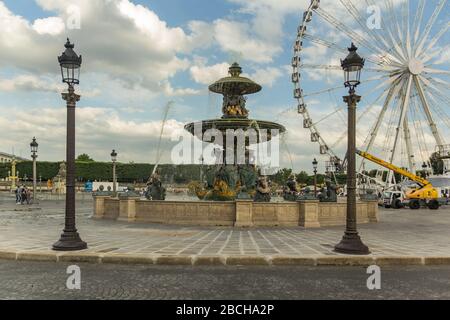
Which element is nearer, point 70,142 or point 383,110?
point 70,142

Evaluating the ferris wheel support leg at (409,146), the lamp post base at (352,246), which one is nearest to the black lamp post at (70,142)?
the lamp post base at (352,246)

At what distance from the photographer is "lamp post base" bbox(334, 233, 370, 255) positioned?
898 cm

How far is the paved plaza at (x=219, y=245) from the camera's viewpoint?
27.6 feet

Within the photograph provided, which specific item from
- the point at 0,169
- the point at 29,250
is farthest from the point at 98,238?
the point at 0,169

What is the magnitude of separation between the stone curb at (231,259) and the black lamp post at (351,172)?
1.74 feet

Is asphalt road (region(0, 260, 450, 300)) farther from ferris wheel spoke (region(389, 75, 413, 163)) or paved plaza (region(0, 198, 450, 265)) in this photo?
ferris wheel spoke (region(389, 75, 413, 163))

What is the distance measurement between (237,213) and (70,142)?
6.49 m

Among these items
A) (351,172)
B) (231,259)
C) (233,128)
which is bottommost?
(231,259)

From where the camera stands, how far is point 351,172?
31.3 ft

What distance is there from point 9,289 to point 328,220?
11699mm

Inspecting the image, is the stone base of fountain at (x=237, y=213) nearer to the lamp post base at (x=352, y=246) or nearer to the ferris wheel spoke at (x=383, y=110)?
the lamp post base at (x=352, y=246)

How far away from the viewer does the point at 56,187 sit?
56250 millimetres

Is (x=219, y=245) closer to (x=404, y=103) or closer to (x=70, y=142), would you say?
(x=70, y=142)

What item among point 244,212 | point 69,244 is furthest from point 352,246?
point 69,244
